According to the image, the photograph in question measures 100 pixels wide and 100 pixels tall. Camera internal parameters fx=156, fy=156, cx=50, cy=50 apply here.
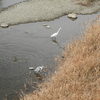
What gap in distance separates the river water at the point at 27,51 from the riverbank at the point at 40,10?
873mm

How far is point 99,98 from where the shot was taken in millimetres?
4441

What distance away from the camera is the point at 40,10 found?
50.1ft

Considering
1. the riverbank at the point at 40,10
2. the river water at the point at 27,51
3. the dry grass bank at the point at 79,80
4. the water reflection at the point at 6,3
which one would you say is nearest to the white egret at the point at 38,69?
the river water at the point at 27,51

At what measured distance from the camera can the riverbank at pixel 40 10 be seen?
13.8 meters

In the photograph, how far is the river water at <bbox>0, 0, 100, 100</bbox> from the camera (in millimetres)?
7316

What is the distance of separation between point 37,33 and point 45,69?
4375mm

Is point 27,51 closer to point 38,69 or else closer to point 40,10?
point 38,69

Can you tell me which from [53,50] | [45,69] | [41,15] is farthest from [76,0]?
[45,69]

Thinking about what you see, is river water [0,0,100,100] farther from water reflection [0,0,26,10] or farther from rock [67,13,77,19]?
water reflection [0,0,26,10]

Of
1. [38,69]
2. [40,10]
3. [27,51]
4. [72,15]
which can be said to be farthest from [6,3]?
[38,69]

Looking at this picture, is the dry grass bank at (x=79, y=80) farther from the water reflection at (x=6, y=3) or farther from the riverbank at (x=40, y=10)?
the water reflection at (x=6, y=3)

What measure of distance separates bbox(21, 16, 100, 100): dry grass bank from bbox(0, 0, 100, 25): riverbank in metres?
7.37

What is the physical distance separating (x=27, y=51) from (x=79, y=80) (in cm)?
483

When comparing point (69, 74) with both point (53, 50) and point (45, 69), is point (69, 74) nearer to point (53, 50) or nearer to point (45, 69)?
point (45, 69)
